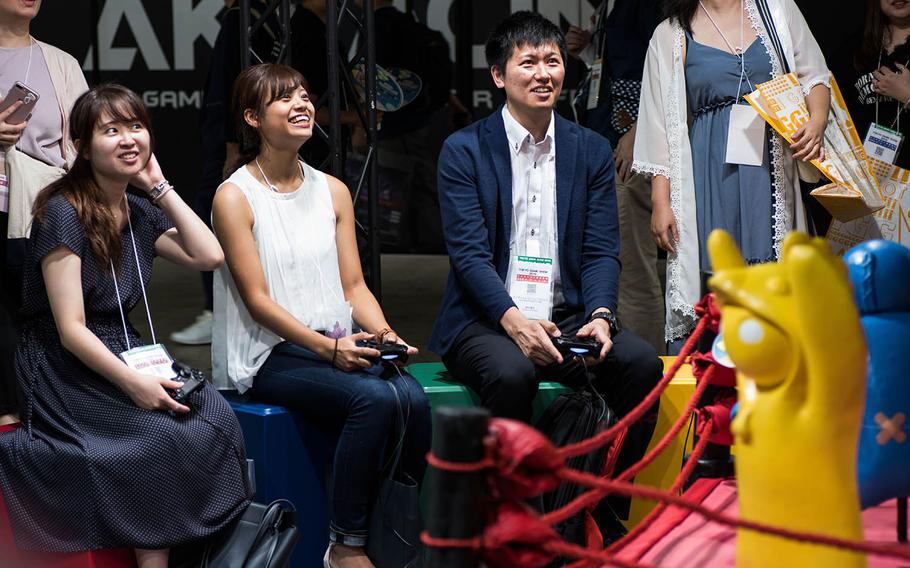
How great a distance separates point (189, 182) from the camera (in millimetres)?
8461

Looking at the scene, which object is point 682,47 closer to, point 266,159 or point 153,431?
point 266,159

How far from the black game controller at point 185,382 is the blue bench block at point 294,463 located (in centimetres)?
32

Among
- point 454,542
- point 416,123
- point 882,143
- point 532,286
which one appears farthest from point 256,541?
point 416,123

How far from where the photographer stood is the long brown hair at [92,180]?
3.12 m

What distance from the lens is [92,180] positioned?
10.5ft

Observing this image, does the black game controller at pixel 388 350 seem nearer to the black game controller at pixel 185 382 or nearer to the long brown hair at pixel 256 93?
the black game controller at pixel 185 382

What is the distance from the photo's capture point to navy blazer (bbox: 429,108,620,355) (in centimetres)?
363

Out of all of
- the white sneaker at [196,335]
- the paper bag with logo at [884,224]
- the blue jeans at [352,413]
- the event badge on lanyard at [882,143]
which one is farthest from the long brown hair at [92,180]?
the white sneaker at [196,335]

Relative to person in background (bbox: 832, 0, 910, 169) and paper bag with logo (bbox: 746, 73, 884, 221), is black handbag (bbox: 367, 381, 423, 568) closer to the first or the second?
paper bag with logo (bbox: 746, 73, 884, 221)

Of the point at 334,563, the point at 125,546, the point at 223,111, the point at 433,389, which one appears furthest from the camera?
the point at 223,111

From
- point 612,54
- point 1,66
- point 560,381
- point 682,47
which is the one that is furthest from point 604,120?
point 1,66

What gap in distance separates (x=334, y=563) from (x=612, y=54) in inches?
99.7

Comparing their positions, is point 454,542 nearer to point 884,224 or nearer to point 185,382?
point 185,382

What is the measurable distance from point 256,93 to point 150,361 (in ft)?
3.14
